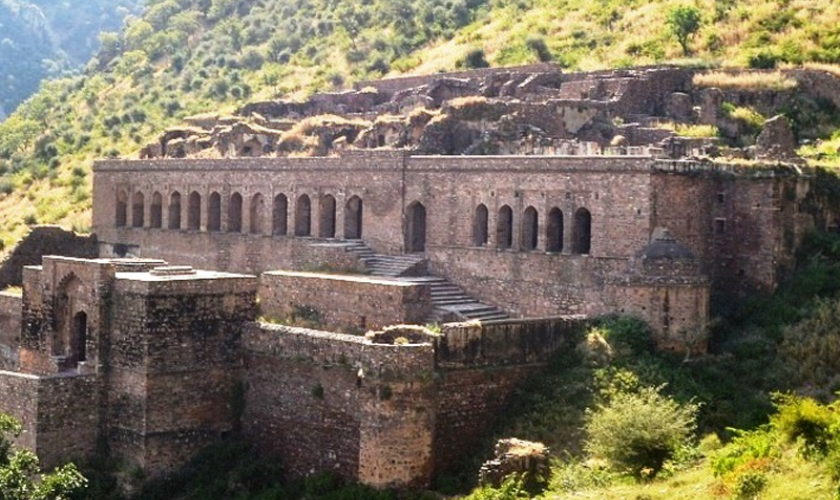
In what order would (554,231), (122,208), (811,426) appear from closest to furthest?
(811,426), (554,231), (122,208)

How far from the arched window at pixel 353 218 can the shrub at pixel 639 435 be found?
15.1 meters

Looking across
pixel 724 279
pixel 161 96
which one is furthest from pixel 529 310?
pixel 161 96

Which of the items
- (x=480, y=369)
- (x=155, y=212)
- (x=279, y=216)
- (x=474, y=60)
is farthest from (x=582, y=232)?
(x=474, y=60)

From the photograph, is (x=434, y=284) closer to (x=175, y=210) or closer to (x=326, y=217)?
(x=326, y=217)

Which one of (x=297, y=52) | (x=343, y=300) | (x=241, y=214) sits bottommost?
(x=343, y=300)

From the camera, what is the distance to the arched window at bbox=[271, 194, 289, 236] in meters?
39.5

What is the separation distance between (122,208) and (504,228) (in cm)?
1901

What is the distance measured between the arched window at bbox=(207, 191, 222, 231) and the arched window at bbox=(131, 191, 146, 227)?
410 centimetres

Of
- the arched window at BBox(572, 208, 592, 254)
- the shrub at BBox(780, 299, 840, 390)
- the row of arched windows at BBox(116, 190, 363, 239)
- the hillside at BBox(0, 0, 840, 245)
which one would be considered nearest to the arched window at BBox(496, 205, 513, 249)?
the arched window at BBox(572, 208, 592, 254)

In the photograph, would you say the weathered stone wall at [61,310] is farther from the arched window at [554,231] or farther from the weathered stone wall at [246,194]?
the arched window at [554,231]

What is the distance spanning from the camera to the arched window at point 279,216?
39525 mm

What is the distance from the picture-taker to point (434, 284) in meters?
32.3

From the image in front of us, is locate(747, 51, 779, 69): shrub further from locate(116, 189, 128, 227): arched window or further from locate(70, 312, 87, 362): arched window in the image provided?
locate(70, 312, 87, 362): arched window

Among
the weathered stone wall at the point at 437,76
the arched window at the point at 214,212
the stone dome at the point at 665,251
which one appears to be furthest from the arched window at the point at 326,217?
the stone dome at the point at 665,251
